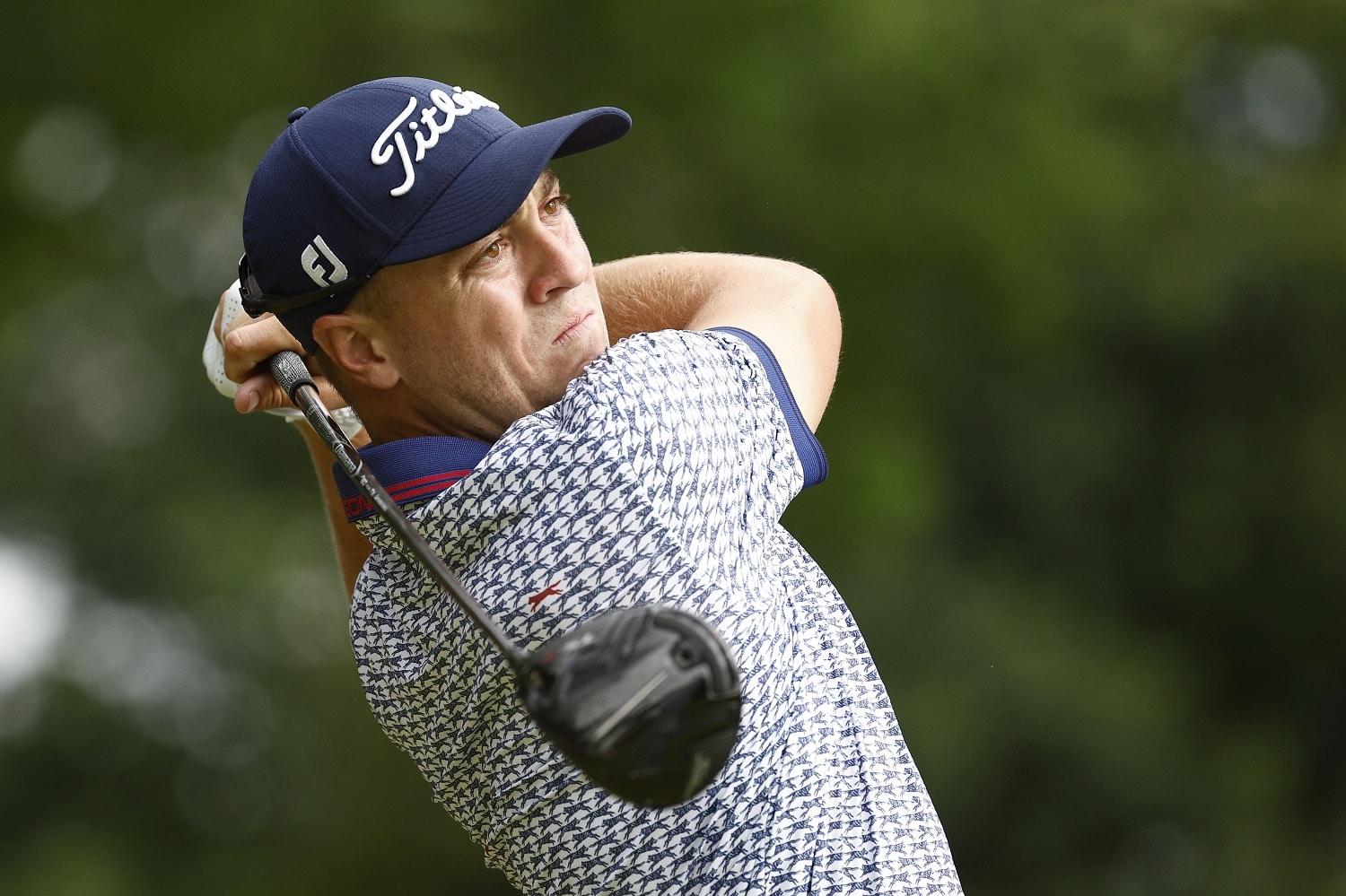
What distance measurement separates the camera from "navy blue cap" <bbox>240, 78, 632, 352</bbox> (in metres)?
2.04

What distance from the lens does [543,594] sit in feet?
6.36

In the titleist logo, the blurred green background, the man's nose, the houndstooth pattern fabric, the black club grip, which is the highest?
the titleist logo

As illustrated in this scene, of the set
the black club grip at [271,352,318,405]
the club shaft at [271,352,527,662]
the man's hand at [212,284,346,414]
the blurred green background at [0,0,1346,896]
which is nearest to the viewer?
the club shaft at [271,352,527,662]

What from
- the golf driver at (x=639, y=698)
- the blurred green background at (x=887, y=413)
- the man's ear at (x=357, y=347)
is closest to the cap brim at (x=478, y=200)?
the man's ear at (x=357, y=347)

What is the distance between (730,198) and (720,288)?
699 centimetres

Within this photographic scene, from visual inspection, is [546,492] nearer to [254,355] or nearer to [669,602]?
[669,602]

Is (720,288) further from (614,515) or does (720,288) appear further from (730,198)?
(730,198)

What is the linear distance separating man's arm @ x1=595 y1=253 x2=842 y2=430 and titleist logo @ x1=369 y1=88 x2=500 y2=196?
447 millimetres

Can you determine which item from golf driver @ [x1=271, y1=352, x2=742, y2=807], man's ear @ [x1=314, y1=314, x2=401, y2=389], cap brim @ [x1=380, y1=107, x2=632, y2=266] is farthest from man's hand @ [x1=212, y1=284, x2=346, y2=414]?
golf driver @ [x1=271, y1=352, x2=742, y2=807]

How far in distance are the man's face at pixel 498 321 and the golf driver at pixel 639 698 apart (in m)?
0.57

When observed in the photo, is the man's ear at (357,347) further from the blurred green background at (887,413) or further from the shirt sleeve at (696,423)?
the blurred green background at (887,413)

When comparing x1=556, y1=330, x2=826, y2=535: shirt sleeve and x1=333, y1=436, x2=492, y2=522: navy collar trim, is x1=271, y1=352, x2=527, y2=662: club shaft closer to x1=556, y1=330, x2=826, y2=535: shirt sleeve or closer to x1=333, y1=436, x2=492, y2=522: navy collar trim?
x1=333, y1=436, x2=492, y2=522: navy collar trim

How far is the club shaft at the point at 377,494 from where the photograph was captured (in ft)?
5.76

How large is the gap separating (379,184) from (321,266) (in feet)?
0.44
